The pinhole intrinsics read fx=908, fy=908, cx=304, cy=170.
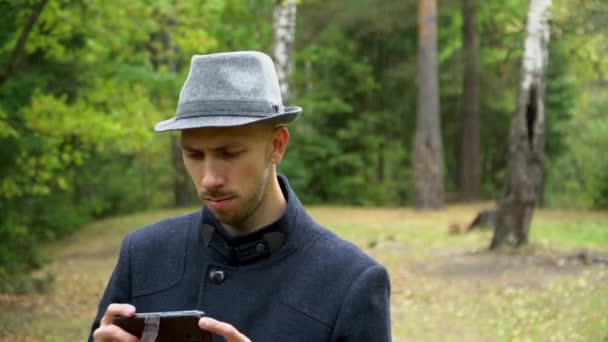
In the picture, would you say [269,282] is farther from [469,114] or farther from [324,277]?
[469,114]

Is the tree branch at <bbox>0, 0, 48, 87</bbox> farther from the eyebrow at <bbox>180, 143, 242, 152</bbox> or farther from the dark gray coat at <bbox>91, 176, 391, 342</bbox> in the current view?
the eyebrow at <bbox>180, 143, 242, 152</bbox>

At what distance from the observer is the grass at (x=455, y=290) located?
9.75 meters

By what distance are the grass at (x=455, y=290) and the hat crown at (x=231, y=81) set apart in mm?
7052

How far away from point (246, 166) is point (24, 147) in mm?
9660

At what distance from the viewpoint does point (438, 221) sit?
2425 cm

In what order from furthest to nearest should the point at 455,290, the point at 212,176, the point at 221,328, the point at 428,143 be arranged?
the point at 428,143 < the point at 455,290 < the point at 212,176 < the point at 221,328

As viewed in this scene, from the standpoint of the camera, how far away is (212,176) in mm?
2547

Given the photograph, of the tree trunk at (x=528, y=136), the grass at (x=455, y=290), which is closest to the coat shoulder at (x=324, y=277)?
the grass at (x=455, y=290)

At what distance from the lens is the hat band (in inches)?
103

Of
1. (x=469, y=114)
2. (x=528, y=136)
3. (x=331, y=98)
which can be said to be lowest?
(x=469, y=114)

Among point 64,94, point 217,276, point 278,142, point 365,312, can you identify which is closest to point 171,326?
point 217,276

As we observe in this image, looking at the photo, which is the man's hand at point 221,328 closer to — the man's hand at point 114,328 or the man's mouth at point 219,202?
the man's hand at point 114,328

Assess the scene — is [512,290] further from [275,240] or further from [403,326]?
[275,240]

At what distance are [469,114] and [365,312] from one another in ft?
93.5
